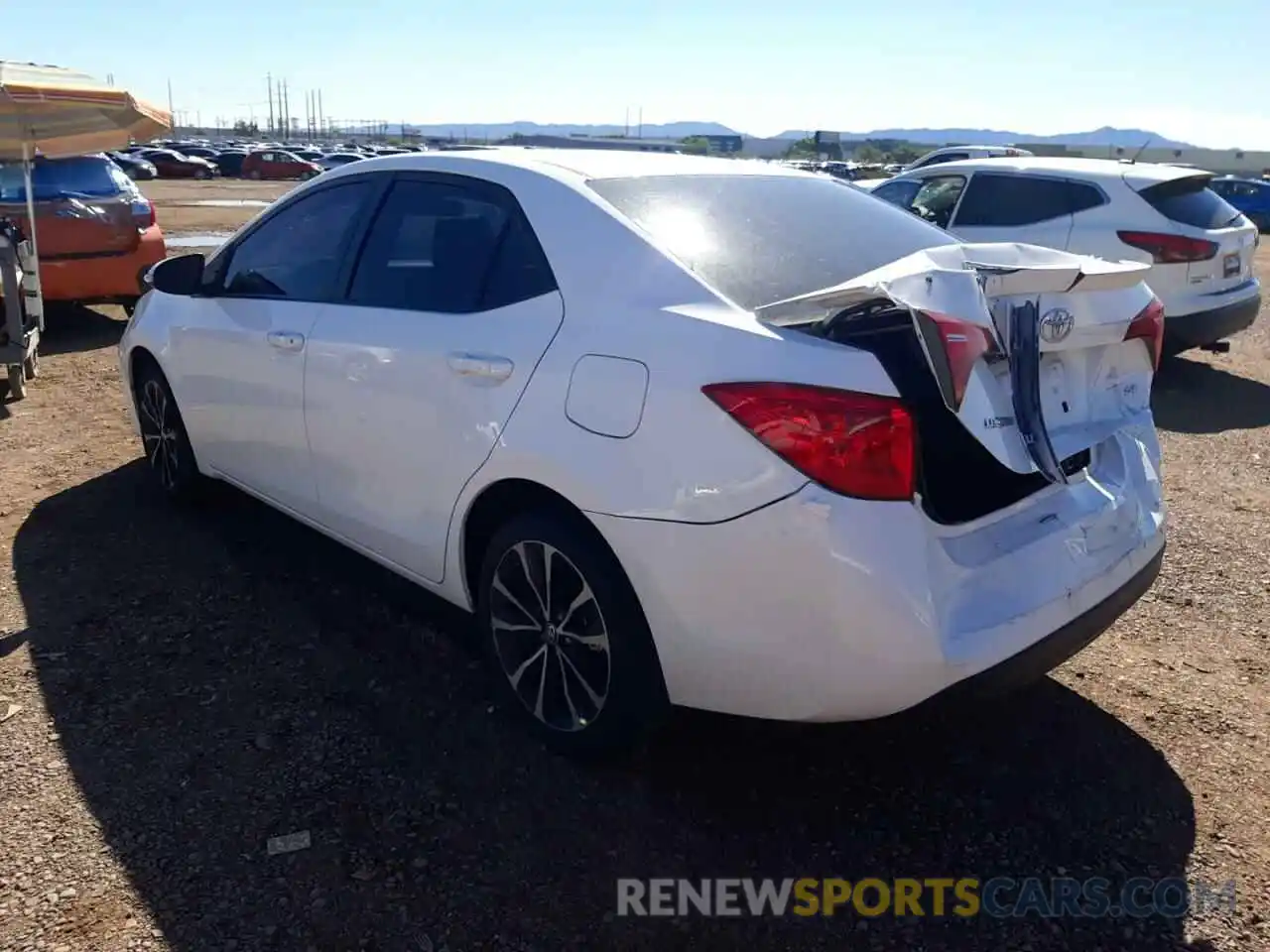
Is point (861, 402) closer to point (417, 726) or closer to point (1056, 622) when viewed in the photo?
point (1056, 622)

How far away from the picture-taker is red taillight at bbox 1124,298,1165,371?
2.99 m

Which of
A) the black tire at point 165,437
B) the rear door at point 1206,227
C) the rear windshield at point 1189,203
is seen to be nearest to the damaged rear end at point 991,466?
the black tire at point 165,437

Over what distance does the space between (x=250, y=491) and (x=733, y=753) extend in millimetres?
2444

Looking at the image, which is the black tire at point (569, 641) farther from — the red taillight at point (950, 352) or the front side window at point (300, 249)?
the front side window at point (300, 249)

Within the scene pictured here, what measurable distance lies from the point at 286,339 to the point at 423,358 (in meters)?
0.90

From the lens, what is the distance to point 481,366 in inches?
118

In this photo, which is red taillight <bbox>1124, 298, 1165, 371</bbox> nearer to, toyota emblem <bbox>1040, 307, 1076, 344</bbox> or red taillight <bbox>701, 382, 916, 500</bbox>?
toyota emblem <bbox>1040, 307, 1076, 344</bbox>

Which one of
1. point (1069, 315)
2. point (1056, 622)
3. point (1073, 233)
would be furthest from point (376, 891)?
point (1073, 233)

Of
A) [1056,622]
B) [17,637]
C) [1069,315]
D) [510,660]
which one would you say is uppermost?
[1069,315]

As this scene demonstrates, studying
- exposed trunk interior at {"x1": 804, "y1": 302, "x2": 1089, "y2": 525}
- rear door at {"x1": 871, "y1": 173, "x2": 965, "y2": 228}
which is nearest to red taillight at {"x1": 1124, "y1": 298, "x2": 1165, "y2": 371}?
exposed trunk interior at {"x1": 804, "y1": 302, "x2": 1089, "y2": 525}

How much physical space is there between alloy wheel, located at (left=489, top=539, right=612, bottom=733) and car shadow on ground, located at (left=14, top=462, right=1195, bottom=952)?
0.57 ft

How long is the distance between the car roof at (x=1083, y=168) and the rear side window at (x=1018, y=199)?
9 cm

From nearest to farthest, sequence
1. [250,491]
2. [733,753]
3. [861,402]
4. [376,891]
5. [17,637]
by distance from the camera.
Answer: [861,402] → [376,891] → [733,753] → [17,637] → [250,491]

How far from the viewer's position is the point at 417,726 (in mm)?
3227
